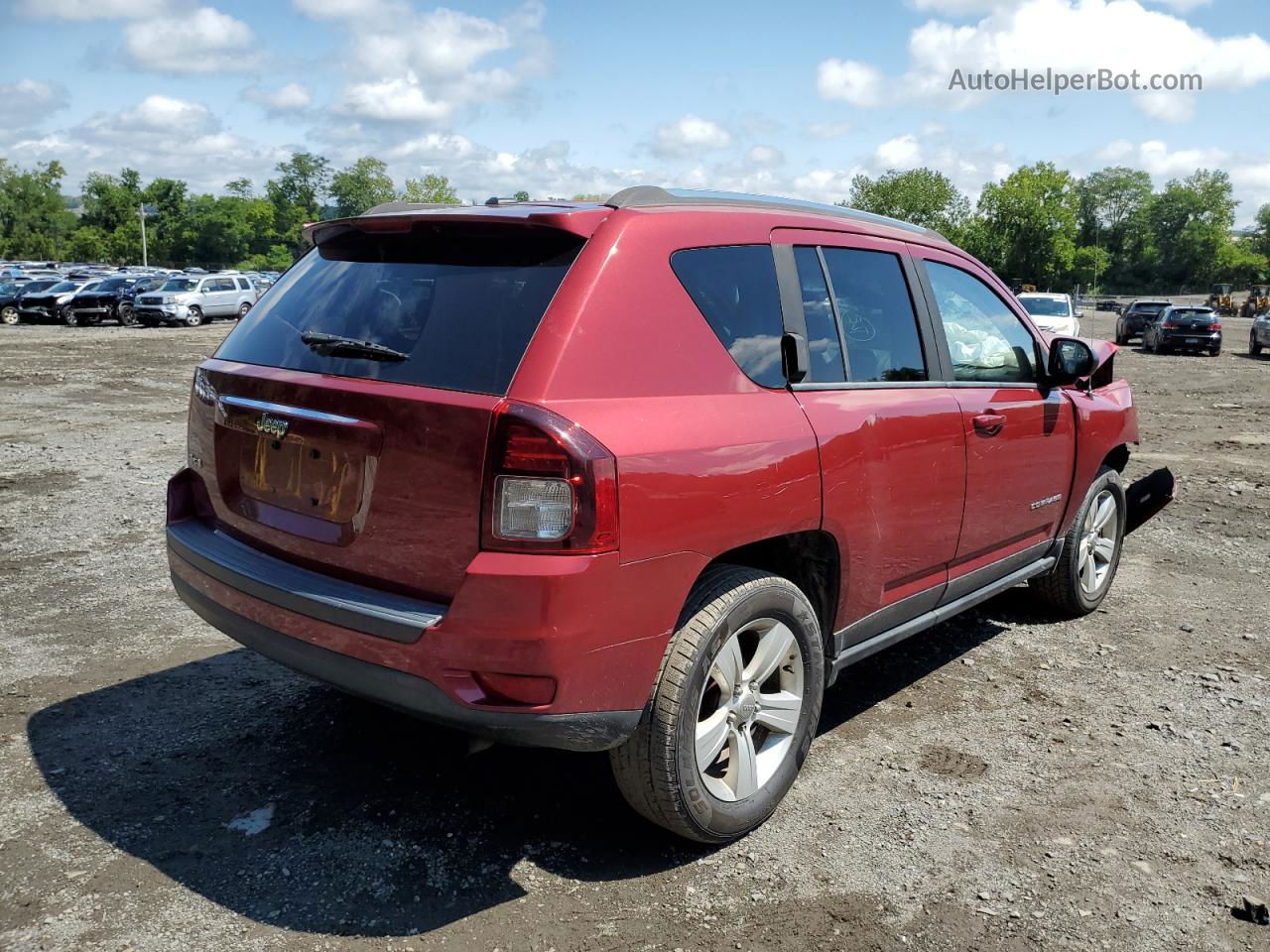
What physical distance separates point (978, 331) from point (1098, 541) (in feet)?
6.04

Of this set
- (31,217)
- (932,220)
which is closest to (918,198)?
(932,220)

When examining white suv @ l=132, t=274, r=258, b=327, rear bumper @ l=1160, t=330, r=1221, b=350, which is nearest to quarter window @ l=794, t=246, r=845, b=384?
rear bumper @ l=1160, t=330, r=1221, b=350

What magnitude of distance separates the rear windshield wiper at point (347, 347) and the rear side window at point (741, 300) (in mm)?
865

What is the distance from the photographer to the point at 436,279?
2.94 meters

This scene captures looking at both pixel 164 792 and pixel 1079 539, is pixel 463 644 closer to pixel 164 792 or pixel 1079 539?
pixel 164 792

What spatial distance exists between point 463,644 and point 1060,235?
120 metres

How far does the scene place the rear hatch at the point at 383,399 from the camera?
265 cm

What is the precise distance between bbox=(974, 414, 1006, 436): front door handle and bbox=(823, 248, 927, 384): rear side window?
34 cm

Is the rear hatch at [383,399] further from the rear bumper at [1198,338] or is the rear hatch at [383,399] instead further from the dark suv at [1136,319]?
the dark suv at [1136,319]

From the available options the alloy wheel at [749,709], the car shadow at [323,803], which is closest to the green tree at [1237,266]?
the alloy wheel at [749,709]

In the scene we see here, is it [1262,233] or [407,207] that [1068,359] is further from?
[1262,233]

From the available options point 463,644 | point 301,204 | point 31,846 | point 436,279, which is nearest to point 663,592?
point 463,644

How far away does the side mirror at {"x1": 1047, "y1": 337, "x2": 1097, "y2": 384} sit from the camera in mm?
4543

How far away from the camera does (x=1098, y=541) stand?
5488 millimetres
